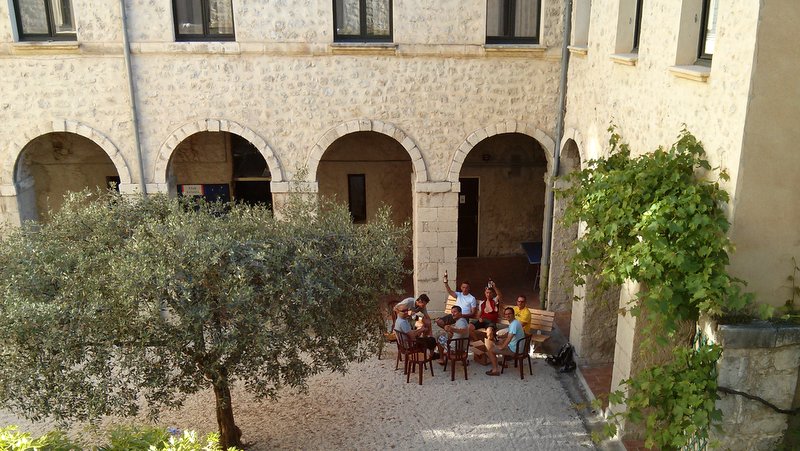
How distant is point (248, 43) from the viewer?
9.91 m

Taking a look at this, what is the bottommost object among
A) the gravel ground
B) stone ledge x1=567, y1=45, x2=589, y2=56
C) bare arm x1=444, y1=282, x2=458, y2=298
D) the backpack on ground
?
the gravel ground

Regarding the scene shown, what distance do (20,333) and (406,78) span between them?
6.83 m

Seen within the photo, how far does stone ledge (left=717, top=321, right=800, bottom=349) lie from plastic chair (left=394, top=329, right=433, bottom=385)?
4493 millimetres

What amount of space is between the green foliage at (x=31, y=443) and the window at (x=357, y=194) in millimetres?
9766

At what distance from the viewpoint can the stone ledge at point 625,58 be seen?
7.28m

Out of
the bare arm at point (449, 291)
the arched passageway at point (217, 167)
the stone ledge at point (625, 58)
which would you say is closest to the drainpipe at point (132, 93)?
the arched passageway at point (217, 167)

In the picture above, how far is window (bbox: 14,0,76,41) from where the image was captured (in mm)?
9812

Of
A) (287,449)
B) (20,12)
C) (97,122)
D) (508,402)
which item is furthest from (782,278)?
(20,12)

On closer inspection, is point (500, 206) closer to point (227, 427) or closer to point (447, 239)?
point (447, 239)

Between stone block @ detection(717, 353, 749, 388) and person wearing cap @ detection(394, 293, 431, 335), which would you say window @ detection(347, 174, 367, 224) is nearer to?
person wearing cap @ detection(394, 293, 431, 335)

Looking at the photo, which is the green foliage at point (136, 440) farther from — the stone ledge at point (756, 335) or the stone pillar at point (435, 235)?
the stone pillar at point (435, 235)

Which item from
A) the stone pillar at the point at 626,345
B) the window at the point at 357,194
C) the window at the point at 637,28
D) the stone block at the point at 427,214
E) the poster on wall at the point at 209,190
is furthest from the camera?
the window at the point at 357,194

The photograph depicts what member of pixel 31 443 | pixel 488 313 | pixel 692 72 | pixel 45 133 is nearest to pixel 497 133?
pixel 488 313

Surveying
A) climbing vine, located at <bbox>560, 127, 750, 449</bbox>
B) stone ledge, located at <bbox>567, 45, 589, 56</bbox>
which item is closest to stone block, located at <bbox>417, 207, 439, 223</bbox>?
stone ledge, located at <bbox>567, 45, 589, 56</bbox>
